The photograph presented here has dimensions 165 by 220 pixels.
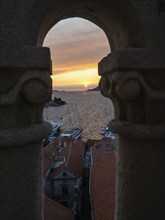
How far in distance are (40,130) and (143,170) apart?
0.98 metres

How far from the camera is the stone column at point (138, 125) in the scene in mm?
2469

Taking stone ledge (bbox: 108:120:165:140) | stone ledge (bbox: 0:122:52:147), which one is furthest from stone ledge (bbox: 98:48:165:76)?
stone ledge (bbox: 0:122:52:147)

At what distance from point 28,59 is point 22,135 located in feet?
1.88

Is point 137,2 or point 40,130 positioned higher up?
point 137,2

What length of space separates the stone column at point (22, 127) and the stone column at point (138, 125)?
615mm

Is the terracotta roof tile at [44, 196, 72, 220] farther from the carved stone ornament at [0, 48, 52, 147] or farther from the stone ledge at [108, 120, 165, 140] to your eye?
the carved stone ornament at [0, 48, 52, 147]

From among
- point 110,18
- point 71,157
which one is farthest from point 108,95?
point 71,157

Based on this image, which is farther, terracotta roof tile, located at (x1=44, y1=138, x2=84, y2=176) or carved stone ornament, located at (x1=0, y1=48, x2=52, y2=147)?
terracotta roof tile, located at (x1=44, y1=138, x2=84, y2=176)

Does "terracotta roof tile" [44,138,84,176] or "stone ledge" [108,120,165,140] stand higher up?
"stone ledge" [108,120,165,140]

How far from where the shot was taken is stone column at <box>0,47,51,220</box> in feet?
7.51

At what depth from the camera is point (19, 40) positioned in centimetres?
225

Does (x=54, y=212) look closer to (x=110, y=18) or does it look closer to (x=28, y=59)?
(x=110, y=18)

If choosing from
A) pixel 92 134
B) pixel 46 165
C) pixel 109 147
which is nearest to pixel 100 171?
pixel 46 165

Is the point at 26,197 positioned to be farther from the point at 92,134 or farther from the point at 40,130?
the point at 92,134
